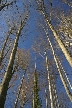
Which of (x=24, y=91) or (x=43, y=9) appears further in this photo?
(x=24, y=91)

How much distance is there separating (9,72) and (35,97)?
1036 cm

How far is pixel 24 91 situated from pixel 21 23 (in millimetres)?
6662

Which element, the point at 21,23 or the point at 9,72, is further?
the point at 21,23

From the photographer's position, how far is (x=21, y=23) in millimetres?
14547

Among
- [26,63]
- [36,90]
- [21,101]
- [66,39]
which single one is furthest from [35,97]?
[66,39]

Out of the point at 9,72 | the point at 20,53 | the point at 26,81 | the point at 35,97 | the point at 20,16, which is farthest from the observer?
the point at 26,81

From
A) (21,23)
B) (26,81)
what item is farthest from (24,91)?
(21,23)

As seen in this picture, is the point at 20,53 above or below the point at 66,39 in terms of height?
below

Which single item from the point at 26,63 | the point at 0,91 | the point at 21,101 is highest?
the point at 0,91

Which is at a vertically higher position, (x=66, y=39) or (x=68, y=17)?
(x=68, y=17)

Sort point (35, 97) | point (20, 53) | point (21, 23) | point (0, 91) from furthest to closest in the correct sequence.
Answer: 1. point (20, 53)
2. point (35, 97)
3. point (21, 23)
4. point (0, 91)

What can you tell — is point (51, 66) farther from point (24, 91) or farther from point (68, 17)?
point (68, 17)

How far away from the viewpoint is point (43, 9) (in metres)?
13.0

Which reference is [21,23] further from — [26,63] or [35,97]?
[35,97]
